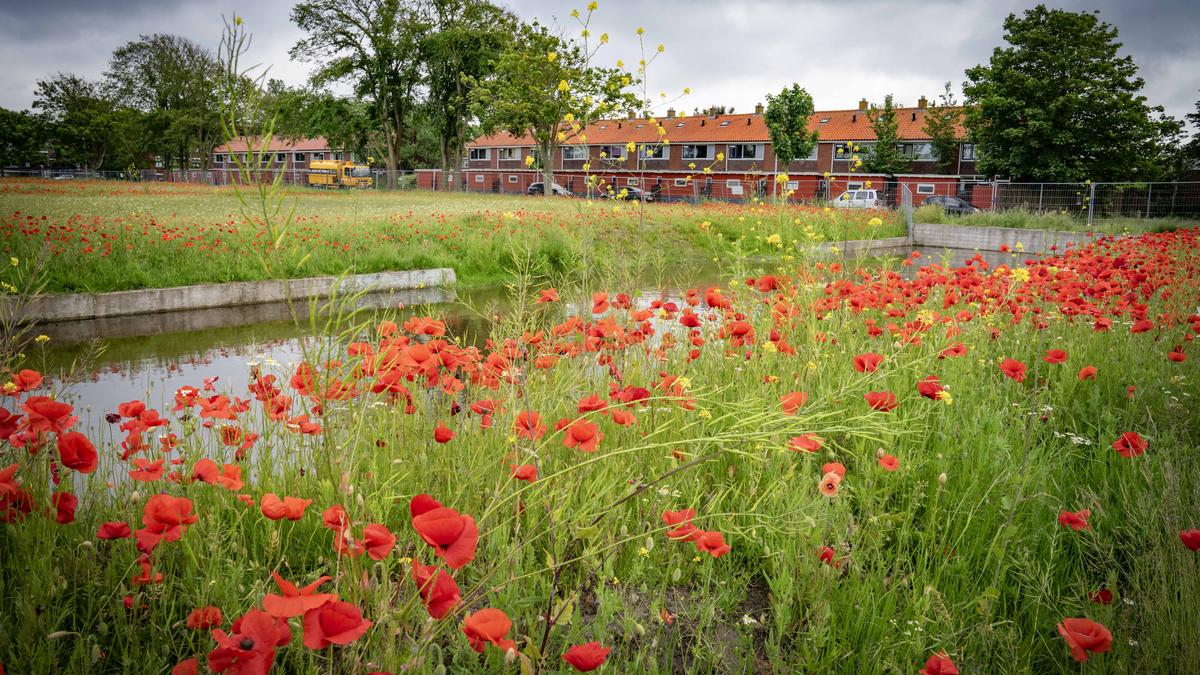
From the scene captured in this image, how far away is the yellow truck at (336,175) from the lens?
166 feet

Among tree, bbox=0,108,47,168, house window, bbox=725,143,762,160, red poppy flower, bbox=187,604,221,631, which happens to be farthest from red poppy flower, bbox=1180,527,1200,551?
tree, bbox=0,108,47,168

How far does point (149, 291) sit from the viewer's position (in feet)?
28.8

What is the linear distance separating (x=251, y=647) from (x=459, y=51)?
1850 inches

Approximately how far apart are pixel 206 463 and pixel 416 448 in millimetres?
1071

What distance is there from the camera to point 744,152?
176 ft

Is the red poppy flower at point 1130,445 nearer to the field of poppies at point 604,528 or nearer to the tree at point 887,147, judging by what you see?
the field of poppies at point 604,528

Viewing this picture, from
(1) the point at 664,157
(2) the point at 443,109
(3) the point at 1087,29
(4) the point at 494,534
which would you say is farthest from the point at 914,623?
(1) the point at 664,157

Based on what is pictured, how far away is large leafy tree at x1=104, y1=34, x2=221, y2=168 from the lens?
173ft

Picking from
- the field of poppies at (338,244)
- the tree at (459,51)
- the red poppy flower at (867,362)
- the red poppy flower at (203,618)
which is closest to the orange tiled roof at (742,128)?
the tree at (459,51)

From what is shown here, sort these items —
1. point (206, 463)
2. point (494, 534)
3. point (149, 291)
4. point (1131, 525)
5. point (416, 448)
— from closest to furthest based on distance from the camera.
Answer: point (206, 463)
point (494, 534)
point (1131, 525)
point (416, 448)
point (149, 291)

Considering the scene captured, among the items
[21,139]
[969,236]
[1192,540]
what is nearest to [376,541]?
[1192,540]

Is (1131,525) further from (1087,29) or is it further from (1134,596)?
(1087,29)

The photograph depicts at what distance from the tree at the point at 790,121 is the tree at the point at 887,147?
4.67 metres

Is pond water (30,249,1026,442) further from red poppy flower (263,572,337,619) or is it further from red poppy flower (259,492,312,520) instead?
red poppy flower (263,572,337,619)
